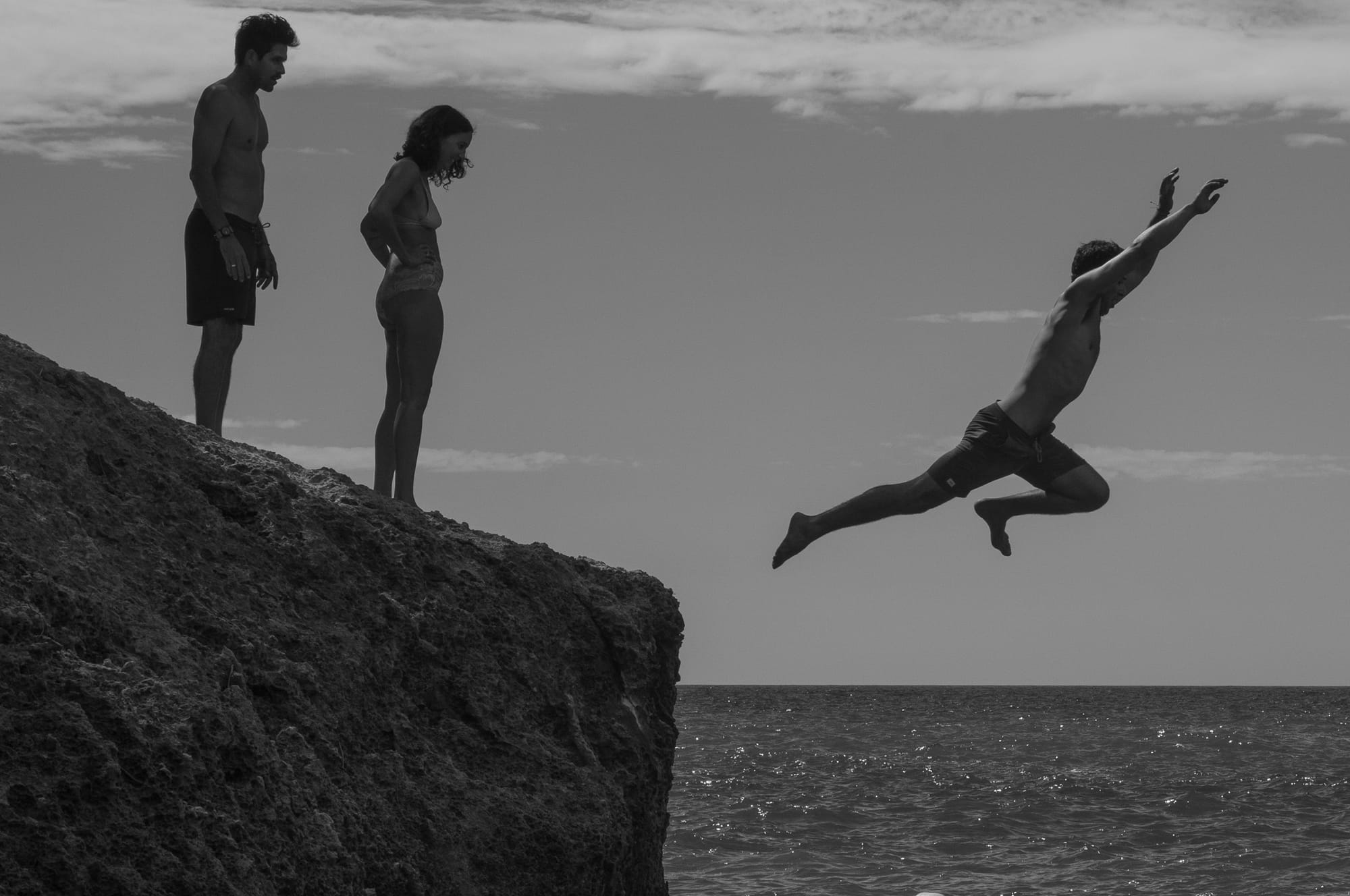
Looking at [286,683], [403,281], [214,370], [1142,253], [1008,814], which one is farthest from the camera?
[1008,814]

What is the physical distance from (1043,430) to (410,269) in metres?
3.28

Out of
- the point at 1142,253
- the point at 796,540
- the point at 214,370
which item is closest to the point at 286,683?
the point at 214,370

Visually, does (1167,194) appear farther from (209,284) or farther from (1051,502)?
(209,284)

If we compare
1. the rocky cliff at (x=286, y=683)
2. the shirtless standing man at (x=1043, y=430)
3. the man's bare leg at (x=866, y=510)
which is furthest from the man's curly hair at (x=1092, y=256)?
the rocky cliff at (x=286, y=683)

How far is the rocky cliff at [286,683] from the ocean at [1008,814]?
23.2ft

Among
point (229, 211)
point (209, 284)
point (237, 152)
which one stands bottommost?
point (209, 284)

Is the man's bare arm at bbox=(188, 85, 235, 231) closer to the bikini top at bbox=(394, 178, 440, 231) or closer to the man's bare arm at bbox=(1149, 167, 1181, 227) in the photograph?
the bikini top at bbox=(394, 178, 440, 231)

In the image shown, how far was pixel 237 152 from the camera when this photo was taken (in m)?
6.66

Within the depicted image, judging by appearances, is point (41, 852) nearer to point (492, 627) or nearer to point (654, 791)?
point (492, 627)

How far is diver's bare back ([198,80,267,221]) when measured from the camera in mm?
6582

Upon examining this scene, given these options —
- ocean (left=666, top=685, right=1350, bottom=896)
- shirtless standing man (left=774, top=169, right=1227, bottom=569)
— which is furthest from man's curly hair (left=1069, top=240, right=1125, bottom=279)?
ocean (left=666, top=685, right=1350, bottom=896)

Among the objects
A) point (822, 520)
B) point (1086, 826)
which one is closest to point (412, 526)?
point (822, 520)

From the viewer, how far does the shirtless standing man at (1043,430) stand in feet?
25.5

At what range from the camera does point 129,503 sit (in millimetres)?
4527
